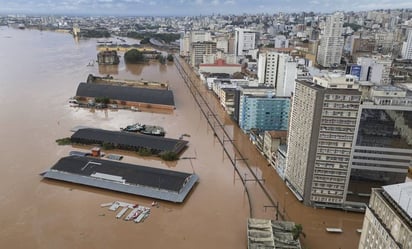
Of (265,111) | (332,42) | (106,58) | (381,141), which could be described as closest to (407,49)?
(332,42)

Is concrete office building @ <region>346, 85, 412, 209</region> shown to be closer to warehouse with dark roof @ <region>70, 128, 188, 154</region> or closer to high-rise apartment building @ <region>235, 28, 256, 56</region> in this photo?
warehouse with dark roof @ <region>70, 128, 188, 154</region>

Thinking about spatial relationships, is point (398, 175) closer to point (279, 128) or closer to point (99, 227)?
point (279, 128)

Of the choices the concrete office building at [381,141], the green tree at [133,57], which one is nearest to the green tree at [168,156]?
the concrete office building at [381,141]

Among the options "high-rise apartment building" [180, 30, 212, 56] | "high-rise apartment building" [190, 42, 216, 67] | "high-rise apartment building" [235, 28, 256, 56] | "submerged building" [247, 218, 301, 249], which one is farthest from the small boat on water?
"high-rise apartment building" [235, 28, 256, 56]

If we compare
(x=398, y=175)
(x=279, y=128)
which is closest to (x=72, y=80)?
(x=279, y=128)

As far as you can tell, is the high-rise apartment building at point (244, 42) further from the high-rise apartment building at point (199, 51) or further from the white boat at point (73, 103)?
the white boat at point (73, 103)

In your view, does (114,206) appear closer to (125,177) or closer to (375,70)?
(125,177)

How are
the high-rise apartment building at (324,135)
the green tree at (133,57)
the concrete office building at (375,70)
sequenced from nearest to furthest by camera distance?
the high-rise apartment building at (324,135)
the concrete office building at (375,70)
the green tree at (133,57)
